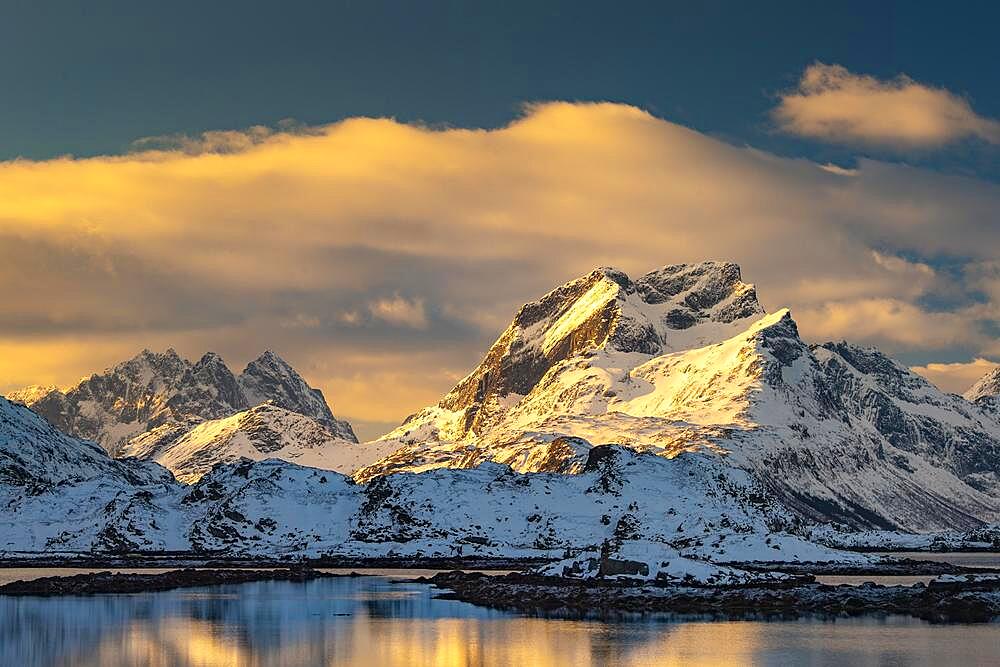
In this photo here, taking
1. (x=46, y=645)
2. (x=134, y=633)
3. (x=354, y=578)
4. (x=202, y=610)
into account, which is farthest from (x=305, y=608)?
(x=354, y=578)

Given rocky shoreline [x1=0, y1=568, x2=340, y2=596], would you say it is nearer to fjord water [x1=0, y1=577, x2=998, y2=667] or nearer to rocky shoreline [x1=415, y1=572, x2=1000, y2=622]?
fjord water [x1=0, y1=577, x2=998, y2=667]

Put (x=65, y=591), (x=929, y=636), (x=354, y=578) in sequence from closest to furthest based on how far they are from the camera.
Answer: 1. (x=929, y=636)
2. (x=65, y=591)
3. (x=354, y=578)

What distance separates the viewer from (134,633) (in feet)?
347

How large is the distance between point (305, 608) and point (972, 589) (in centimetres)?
6081

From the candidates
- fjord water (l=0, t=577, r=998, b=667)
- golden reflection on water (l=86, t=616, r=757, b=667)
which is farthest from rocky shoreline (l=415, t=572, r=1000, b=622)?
golden reflection on water (l=86, t=616, r=757, b=667)

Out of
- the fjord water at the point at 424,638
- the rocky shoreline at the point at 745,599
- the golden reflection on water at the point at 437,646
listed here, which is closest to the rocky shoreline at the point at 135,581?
the fjord water at the point at 424,638

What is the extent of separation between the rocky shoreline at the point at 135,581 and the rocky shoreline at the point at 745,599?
3439 cm

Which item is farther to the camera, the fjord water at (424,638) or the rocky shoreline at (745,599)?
the rocky shoreline at (745,599)

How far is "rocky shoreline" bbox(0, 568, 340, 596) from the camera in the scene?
14900 centimetres

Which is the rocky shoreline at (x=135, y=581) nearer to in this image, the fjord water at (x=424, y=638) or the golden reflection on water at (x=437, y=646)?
the fjord water at (x=424, y=638)

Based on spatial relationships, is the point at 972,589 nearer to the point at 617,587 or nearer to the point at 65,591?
the point at 617,587

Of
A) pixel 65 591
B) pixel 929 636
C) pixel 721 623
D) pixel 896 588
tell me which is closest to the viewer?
pixel 929 636

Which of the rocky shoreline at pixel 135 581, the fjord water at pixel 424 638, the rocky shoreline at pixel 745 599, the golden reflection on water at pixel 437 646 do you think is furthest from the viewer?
the rocky shoreline at pixel 135 581

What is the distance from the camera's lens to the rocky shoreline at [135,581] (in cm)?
14900
